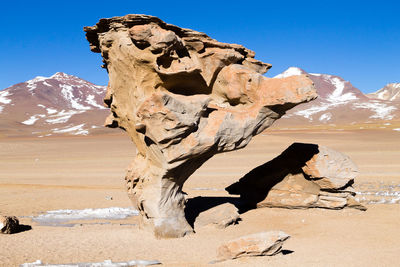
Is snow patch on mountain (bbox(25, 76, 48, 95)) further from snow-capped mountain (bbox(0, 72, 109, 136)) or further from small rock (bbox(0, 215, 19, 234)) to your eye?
small rock (bbox(0, 215, 19, 234))

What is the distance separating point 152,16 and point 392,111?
5371 inches

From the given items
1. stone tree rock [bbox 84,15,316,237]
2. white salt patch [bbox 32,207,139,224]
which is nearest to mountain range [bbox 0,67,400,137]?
white salt patch [bbox 32,207,139,224]

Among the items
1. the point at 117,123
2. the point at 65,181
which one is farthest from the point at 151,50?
the point at 65,181

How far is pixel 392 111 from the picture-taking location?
130750mm

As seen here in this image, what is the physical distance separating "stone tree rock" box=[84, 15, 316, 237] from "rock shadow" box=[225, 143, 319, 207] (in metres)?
3.25

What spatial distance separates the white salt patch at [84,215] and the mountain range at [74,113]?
256 ft

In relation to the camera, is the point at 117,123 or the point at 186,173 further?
the point at 117,123

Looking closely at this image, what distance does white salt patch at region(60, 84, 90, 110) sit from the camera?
163950mm

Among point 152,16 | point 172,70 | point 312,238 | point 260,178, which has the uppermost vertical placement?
point 152,16

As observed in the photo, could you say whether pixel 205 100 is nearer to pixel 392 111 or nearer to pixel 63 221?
pixel 63 221

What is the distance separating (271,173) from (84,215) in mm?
8444

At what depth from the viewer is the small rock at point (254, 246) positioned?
9750mm

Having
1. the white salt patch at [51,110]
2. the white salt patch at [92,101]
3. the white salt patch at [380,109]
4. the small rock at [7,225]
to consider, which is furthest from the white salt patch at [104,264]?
the white salt patch at [92,101]

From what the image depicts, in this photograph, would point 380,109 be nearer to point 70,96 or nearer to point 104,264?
point 70,96
